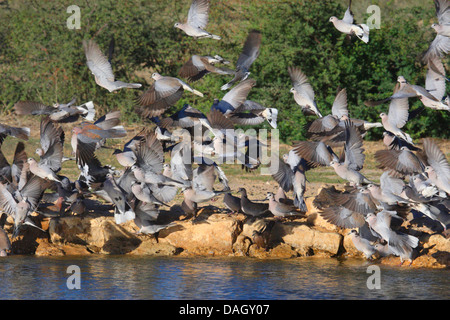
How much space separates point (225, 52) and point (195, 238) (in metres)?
9.02

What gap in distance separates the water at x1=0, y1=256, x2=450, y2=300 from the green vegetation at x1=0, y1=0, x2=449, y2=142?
309 inches

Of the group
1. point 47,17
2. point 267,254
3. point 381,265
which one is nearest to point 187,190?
point 267,254

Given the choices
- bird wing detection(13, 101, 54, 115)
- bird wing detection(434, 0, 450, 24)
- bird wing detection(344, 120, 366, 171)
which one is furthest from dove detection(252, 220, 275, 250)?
bird wing detection(434, 0, 450, 24)

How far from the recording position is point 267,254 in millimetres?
10727

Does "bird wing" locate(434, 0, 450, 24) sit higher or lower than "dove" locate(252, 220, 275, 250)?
higher

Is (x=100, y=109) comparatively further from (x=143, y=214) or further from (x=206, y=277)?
(x=206, y=277)

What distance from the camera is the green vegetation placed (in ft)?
59.7

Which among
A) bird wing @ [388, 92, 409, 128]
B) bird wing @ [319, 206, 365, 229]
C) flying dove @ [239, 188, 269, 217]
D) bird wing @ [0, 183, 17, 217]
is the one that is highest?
bird wing @ [388, 92, 409, 128]

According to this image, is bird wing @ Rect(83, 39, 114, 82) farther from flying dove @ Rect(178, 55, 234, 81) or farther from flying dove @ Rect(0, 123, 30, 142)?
flying dove @ Rect(0, 123, 30, 142)

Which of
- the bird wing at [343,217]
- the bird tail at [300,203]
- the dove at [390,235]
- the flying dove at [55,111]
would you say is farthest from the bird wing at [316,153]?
the flying dove at [55,111]

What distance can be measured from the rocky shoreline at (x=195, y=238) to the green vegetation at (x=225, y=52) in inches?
273

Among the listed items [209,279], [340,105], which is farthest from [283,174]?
[209,279]

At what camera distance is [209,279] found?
9.41 metres

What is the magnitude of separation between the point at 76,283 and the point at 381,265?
3986 millimetres
